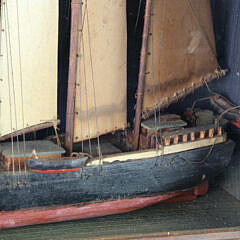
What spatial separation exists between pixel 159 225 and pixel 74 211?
0.73 meters

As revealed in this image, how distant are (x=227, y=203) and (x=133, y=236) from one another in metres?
1.30

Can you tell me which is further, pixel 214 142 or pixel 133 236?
pixel 214 142

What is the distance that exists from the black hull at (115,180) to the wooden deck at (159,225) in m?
0.20

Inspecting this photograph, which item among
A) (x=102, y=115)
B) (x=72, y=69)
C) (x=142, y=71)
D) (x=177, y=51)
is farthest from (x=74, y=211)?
(x=177, y=51)

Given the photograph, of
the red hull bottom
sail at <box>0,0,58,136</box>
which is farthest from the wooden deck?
sail at <box>0,0,58,136</box>

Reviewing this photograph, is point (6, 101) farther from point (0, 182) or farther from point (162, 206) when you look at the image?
point (162, 206)

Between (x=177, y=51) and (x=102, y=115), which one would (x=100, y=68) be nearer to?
(x=102, y=115)

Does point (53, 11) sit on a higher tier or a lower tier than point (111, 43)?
higher

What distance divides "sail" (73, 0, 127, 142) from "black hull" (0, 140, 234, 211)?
→ 1.31 feet

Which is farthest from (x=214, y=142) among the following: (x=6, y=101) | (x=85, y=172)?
(x=6, y=101)

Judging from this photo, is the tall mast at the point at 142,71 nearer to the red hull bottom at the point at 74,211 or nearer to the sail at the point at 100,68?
the sail at the point at 100,68

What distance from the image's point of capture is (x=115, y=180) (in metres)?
3.46

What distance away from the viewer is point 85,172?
10.9 feet

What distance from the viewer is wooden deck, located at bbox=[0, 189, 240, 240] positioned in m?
3.07
